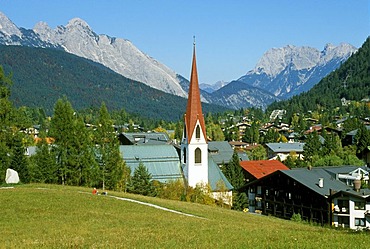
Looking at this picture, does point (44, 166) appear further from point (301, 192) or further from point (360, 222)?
point (360, 222)

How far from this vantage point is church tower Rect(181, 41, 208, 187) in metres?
55.4

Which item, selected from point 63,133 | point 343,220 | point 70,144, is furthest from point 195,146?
point 63,133

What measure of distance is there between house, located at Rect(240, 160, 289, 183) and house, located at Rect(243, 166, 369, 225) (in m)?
16.8

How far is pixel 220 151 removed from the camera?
95125mm

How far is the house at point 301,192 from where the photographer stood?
49.8 m

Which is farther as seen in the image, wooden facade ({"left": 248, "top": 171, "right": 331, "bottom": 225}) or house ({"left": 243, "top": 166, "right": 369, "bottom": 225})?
wooden facade ({"left": 248, "top": 171, "right": 331, "bottom": 225})

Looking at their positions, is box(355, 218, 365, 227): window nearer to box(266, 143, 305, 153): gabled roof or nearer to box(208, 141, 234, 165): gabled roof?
box(208, 141, 234, 165): gabled roof

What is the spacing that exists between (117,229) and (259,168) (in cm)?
6311

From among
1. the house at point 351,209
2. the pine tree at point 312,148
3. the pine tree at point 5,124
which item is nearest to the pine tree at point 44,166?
the pine tree at point 5,124

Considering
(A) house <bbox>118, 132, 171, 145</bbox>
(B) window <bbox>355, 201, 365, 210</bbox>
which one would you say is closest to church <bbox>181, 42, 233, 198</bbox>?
(B) window <bbox>355, 201, 365, 210</bbox>

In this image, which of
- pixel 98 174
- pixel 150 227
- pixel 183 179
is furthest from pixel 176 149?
pixel 150 227

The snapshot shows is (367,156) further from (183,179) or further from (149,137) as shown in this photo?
(183,179)

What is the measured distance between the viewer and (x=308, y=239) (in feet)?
55.8

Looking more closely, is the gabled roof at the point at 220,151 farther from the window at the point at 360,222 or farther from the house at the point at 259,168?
the window at the point at 360,222
